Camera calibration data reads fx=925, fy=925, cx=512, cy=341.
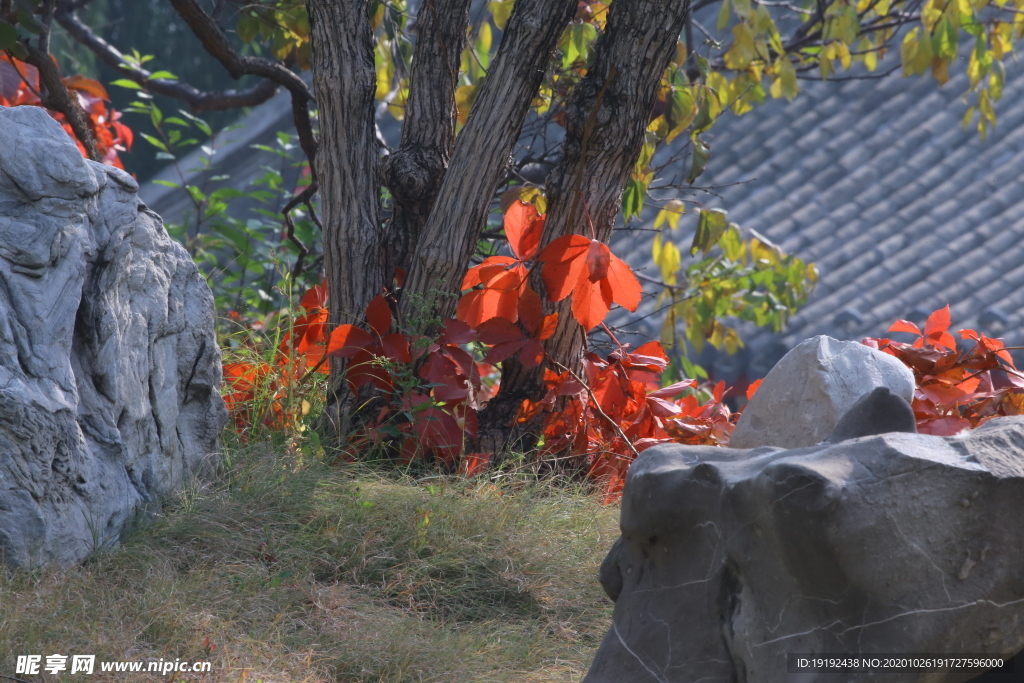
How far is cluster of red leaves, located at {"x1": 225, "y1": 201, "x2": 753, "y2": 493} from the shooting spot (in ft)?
7.75

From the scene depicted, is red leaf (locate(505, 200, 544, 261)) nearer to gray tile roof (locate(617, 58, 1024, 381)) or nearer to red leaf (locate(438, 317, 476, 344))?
red leaf (locate(438, 317, 476, 344))

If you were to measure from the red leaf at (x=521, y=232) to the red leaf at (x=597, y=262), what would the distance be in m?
0.29

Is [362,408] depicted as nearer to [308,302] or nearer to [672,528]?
[308,302]

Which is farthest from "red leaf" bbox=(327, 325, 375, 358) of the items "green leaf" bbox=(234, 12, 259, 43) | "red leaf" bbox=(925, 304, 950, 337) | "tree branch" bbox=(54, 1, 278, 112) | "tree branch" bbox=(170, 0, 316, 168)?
"tree branch" bbox=(54, 1, 278, 112)

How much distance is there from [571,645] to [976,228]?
194 inches

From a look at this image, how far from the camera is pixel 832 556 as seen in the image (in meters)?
1.32

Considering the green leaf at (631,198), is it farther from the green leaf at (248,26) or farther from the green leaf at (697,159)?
the green leaf at (248,26)

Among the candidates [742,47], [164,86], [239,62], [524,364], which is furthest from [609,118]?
[164,86]

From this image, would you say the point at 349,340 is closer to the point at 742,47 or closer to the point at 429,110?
the point at 429,110

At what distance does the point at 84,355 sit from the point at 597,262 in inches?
47.4

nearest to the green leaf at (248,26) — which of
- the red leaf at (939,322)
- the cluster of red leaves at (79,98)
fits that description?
the cluster of red leaves at (79,98)

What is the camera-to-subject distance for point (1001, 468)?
1394mm

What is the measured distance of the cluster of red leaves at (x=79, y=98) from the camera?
3.19m

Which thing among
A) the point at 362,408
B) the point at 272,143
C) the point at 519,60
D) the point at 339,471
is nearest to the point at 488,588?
the point at 339,471
